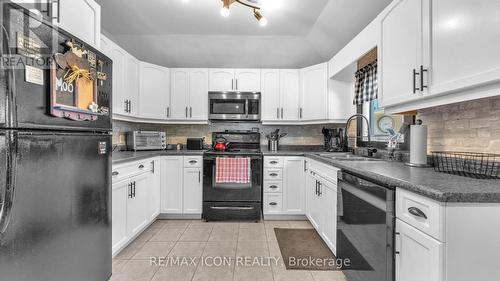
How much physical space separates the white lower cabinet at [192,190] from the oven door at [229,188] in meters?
0.09

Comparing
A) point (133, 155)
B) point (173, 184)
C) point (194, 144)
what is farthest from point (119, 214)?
point (194, 144)

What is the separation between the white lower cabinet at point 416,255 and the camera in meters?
0.95

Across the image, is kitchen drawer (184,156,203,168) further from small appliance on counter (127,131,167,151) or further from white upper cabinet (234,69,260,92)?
white upper cabinet (234,69,260,92)

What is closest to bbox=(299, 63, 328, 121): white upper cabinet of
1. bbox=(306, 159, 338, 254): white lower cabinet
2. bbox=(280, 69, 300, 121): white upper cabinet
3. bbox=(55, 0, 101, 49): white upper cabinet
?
bbox=(280, 69, 300, 121): white upper cabinet

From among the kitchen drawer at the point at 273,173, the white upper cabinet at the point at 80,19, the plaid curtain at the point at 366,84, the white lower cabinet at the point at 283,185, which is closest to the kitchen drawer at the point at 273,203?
the white lower cabinet at the point at 283,185

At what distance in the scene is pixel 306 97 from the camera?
3.52m

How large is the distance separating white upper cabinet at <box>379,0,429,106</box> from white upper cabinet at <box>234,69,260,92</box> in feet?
6.10

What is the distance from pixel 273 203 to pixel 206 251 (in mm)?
1180

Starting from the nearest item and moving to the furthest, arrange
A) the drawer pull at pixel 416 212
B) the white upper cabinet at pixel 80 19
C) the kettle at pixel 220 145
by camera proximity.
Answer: the drawer pull at pixel 416 212 → the white upper cabinet at pixel 80 19 → the kettle at pixel 220 145

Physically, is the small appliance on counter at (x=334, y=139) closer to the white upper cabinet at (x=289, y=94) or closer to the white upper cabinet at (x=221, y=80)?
the white upper cabinet at (x=289, y=94)

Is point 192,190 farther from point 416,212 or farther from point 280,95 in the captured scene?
point 416,212

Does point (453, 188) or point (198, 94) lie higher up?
point (198, 94)

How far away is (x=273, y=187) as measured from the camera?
3.25m

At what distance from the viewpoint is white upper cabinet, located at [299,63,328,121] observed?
3.40 meters
